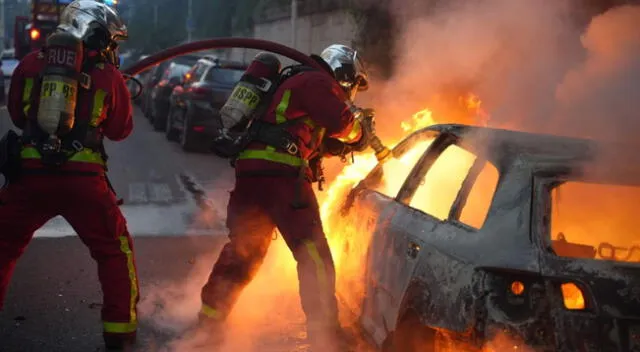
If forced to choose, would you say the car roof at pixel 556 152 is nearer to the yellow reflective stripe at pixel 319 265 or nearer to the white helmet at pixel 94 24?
the yellow reflective stripe at pixel 319 265

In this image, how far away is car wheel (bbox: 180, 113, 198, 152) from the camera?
1512 cm

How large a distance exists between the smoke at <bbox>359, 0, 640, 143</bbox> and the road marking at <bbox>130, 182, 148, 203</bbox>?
319cm

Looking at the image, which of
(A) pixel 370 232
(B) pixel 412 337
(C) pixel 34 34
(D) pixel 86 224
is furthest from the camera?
(C) pixel 34 34

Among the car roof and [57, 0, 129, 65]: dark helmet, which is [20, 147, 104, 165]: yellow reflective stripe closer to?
[57, 0, 129, 65]: dark helmet

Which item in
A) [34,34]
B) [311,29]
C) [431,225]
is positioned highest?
[311,29]

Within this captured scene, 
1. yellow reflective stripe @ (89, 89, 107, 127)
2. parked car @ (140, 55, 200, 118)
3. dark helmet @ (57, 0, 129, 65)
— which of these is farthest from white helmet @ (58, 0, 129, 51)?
parked car @ (140, 55, 200, 118)

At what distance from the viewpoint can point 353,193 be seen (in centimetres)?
504

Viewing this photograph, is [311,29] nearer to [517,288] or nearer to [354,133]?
[354,133]

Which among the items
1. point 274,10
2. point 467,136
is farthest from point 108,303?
point 274,10

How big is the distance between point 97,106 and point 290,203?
1.17 m

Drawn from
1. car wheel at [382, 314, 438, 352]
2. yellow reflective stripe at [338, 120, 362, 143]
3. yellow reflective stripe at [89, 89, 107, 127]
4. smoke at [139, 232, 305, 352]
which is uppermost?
yellow reflective stripe at [89, 89, 107, 127]

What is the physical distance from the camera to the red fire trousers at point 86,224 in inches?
162

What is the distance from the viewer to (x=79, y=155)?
4.16 metres

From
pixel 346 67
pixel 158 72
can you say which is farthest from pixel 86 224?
pixel 158 72
